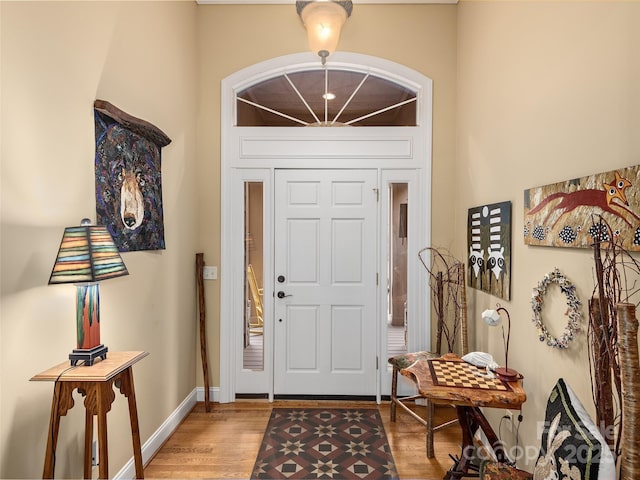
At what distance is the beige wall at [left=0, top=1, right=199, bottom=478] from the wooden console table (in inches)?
65.5

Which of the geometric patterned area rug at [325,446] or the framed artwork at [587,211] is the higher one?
the framed artwork at [587,211]

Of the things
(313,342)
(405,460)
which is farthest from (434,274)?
(405,460)

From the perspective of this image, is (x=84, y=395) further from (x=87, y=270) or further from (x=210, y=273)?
(x=210, y=273)

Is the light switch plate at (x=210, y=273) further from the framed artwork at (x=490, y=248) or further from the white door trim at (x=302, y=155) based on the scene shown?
the framed artwork at (x=490, y=248)

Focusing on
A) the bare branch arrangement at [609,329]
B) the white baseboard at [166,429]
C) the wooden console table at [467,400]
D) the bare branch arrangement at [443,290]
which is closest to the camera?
the bare branch arrangement at [609,329]

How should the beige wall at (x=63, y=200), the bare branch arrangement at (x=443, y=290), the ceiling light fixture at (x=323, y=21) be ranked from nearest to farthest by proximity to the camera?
the beige wall at (x=63, y=200) < the ceiling light fixture at (x=323, y=21) < the bare branch arrangement at (x=443, y=290)

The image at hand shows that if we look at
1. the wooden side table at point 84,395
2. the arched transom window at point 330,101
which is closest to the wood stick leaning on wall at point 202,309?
the arched transom window at point 330,101

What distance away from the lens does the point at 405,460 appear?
239 cm

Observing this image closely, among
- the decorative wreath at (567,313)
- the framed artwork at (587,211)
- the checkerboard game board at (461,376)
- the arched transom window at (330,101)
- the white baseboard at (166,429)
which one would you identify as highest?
the arched transom window at (330,101)

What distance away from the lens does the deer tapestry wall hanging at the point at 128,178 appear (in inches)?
75.2

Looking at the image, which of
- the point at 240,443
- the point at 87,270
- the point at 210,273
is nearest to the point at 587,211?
the point at 87,270

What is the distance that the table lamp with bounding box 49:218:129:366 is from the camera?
140 centimetres

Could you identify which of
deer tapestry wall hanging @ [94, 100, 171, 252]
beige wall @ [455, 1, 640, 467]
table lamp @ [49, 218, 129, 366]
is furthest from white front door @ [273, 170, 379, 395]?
table lamp @ [49, 218, 129, 366]

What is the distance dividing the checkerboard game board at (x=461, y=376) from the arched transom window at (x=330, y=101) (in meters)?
2.10
